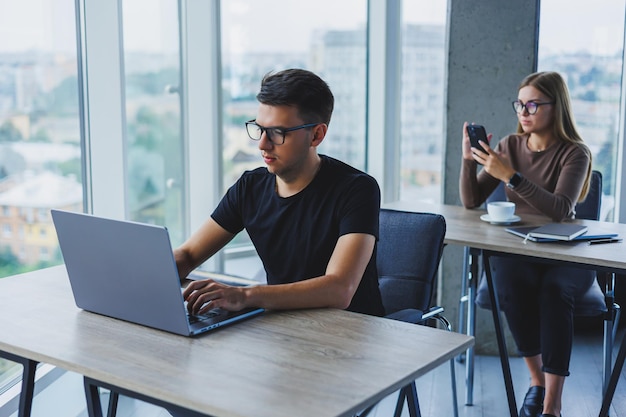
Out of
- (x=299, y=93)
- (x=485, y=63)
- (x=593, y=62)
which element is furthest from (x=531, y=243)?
(x=593, y=62)

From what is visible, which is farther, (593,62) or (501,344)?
(593,62)

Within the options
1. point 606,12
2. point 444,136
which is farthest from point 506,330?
point 606,12

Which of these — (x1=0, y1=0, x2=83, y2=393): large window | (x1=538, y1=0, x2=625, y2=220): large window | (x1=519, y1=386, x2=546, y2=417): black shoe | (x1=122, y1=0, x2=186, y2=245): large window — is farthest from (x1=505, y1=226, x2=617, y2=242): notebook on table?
(x1=0, y1=0, x2=83, y2=393): large window

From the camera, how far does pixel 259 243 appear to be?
2244mm

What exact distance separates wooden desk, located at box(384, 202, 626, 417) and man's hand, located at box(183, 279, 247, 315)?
1.23 meters

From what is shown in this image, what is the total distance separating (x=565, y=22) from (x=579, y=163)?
42.7 inches

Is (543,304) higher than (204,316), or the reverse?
(204,316)

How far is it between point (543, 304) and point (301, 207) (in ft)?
4.21

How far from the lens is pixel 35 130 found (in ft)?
9.50

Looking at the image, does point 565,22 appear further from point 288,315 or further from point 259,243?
point 288,315

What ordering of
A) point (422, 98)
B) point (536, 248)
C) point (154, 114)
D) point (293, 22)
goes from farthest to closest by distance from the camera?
point (422, 98) → point (293, 22) → point (154, 114) → point (536, 248)

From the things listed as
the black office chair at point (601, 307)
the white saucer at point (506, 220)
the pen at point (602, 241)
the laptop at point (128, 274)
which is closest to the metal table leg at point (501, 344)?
the black office chair at point (601, 307)

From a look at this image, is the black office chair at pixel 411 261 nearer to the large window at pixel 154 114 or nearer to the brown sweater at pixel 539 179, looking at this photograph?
the brown sweater at pixel 539 179

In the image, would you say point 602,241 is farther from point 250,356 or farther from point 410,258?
point 250,356
